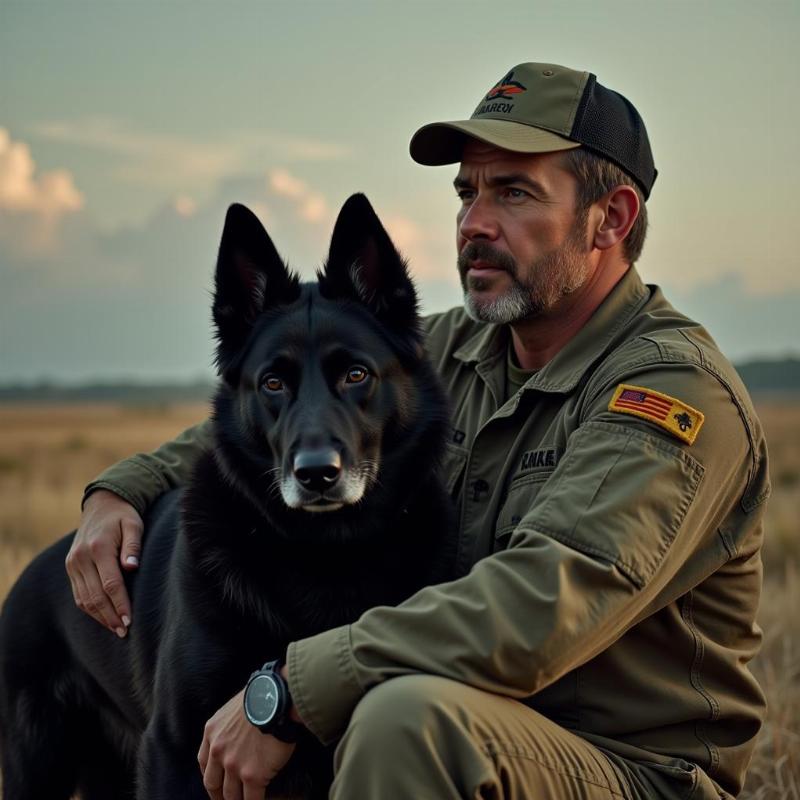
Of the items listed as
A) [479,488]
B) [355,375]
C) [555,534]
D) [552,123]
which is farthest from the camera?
[552,123]

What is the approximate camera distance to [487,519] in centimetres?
337

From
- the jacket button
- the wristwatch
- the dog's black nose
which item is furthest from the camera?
the jacket button

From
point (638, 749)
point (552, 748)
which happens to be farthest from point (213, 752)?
point (638, 749)

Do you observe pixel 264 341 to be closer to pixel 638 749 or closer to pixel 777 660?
pixel 638 749

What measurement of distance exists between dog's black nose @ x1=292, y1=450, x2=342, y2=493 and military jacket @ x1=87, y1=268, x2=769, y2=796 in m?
0.49

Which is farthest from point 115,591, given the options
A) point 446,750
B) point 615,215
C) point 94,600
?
point 615,215

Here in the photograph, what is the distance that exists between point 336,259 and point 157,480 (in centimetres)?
121

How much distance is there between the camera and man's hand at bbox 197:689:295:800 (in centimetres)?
261

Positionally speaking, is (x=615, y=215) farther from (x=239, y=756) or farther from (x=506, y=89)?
(x=239, y=756)

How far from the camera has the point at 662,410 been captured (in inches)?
108

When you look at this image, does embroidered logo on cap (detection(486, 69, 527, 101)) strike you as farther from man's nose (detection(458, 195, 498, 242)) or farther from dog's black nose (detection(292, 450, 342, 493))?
dog's black nose (detection(292, 450, 342, 493))

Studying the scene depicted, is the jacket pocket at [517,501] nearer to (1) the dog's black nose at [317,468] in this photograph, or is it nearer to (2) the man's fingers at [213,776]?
(1) the dog's black nose at [317,468]

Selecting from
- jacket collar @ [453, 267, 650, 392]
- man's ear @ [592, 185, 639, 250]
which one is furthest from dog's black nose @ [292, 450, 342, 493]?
man's ear @ [592, 185, 639, 250]

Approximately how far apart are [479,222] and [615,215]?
510 mm
